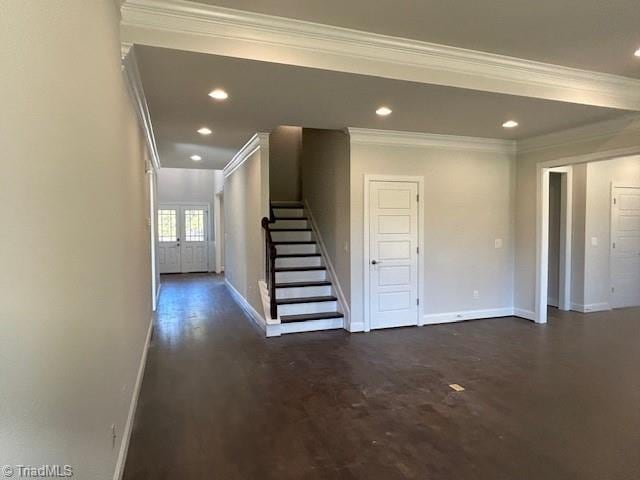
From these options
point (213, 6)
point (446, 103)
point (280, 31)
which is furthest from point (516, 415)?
point (213, 6)

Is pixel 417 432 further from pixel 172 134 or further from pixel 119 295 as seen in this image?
pixel 172 134

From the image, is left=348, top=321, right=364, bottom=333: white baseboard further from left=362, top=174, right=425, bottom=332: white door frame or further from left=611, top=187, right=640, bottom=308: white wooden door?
left=611, top=187, right=640, bottom=308: white wooden door

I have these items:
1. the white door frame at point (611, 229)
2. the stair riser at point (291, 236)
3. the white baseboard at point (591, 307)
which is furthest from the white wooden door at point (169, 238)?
the white door frame at point (611, 229)

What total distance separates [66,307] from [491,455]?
8.27ft

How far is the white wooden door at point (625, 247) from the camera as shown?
683 cm

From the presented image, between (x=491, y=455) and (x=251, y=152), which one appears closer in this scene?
(x=491, y=455)

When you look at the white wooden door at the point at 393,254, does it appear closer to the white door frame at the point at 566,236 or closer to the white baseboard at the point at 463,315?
the white baseboard at the point at 463,315

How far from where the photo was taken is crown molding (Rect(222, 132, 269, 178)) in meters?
5.52

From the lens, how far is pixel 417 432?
2.84 metres

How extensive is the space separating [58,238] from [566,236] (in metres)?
7.28

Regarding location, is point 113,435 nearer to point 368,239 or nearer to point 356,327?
point 356,327

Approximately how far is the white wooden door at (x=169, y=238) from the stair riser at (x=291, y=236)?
20.6ft

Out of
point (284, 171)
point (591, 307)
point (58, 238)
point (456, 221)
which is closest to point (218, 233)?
point (284, 171)

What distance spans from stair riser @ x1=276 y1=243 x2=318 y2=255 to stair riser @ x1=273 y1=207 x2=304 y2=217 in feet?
3.21
